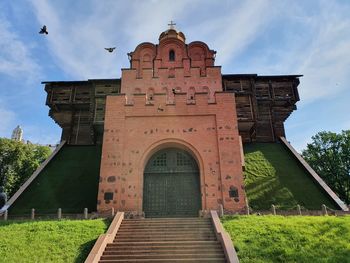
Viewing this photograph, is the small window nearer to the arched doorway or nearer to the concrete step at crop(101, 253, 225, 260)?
the arched doorway

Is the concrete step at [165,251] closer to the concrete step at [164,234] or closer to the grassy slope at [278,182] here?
the concrete step at [164,234]

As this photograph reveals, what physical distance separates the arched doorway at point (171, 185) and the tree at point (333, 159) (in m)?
18.9

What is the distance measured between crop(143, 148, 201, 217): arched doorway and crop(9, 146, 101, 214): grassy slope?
4.03m

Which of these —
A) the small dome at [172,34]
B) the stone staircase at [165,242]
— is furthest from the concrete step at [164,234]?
the small dome at [172,34]

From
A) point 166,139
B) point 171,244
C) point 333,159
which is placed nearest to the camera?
point 171,244

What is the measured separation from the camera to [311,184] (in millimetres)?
21984

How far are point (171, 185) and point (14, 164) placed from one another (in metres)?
23.6

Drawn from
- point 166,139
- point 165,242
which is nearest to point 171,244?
point 165,242

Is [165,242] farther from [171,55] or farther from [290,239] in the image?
[171,55]

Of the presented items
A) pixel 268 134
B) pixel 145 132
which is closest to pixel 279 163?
pixel 268 134

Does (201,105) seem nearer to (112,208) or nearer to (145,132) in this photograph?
(145,132)

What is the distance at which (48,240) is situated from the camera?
11.7 m

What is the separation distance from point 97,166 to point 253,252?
17.2 metres

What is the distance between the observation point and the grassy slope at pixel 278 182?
19703 millimetres
